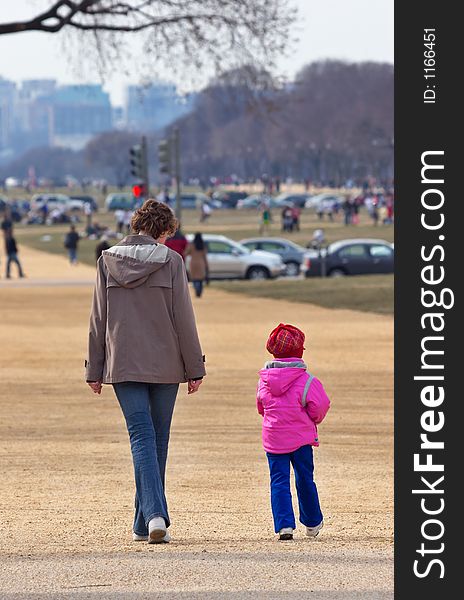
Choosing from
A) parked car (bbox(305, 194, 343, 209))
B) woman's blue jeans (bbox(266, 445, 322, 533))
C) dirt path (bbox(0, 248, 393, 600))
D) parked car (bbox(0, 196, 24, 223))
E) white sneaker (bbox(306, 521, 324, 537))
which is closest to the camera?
dirt path (bbox(0, 248, 393, 600))

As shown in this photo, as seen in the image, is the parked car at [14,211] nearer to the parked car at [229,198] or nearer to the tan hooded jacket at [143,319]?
the parked car at [229,198]

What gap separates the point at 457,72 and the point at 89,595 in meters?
2.43

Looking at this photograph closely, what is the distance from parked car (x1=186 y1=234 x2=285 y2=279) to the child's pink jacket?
116ft

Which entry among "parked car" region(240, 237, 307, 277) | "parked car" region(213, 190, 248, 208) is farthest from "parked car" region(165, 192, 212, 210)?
"parked car" region(240, 237, 307, 277)

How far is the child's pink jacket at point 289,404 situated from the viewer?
7980mm

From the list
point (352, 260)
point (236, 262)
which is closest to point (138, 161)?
point (236, 262)

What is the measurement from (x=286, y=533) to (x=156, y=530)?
0.68 metres

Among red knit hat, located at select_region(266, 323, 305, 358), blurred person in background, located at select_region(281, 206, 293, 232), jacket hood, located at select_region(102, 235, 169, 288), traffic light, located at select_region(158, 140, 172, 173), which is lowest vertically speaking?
blurred person in background, located at select_region(281, 206, 293, 232)

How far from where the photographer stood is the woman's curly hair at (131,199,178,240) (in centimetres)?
793

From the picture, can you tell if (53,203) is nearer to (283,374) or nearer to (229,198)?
(229,198)

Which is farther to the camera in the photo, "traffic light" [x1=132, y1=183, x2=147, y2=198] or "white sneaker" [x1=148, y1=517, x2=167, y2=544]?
"traffic light" [x1=132, y1=183, x2=147, y2=198]

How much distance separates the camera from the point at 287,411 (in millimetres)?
8000

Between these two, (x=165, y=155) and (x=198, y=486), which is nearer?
(x=198, y=486)

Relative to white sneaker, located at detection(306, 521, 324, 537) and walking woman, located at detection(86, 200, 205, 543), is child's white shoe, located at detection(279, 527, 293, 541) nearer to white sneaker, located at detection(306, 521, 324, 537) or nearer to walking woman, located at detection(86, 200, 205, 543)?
white sneaker, located at detection(306, 521, 324, 537)
